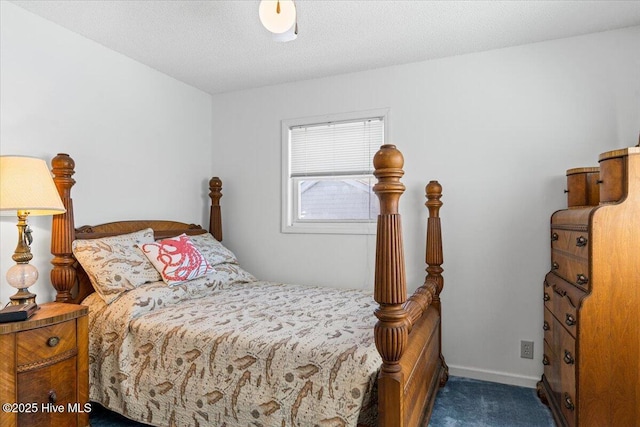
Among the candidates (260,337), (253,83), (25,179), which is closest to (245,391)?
(260,337)

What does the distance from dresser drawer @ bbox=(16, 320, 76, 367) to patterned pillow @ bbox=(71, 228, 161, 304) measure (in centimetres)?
38

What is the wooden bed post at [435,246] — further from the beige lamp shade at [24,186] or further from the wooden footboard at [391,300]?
the beige lamp shade at [24,186]

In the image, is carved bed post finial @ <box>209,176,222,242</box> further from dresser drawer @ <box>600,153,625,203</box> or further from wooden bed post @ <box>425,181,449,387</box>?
dresser drawer @ <box>600,153,625,203</box>

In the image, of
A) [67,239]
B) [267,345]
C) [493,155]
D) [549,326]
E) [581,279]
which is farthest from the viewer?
[493,155]

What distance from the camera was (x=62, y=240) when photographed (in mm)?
2350

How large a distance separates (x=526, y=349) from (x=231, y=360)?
213 centimetres

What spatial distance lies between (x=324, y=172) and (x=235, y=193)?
937 mm

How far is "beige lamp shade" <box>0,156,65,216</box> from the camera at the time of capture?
5.93 ft

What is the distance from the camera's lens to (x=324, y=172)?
349 centimetres

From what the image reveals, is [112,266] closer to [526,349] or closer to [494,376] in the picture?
[494,376]

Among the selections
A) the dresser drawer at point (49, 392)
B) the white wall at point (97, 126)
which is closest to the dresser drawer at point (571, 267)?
the dresser drawer at point (49, 392)

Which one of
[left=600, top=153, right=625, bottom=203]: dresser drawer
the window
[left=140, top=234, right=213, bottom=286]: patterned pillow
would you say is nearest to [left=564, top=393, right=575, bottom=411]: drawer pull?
[left=600, top=153, right=625, bottom=203]: dresser drawer

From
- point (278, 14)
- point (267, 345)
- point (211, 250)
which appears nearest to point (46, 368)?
point (267, 345)

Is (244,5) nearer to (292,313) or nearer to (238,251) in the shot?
(292,313)
